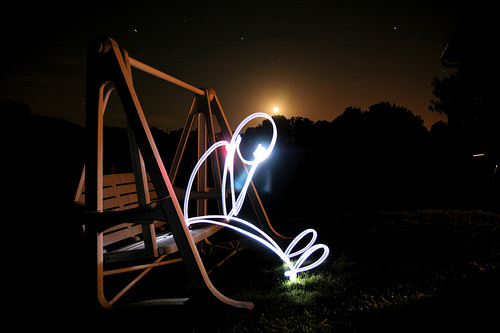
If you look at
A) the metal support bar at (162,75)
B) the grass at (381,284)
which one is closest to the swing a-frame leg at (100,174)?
the metal support bar at (162,75)

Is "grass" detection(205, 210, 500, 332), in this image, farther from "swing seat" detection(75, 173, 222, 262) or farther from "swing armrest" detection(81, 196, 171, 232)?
"swing armrest" detection(81, 196, 171, 232)

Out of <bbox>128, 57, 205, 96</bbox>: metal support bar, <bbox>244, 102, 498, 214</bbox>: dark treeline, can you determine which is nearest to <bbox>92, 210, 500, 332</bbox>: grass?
<bbox>128, 57, 205, 96</bbox>: metal support bar

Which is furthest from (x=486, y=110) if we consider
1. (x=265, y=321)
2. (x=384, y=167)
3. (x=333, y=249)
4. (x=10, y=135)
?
(x=10, y=135)

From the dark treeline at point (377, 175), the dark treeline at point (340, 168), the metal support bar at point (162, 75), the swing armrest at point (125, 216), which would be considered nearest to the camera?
the swing armrest at point (125, 216)

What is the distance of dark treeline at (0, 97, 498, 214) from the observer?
675 centimetres

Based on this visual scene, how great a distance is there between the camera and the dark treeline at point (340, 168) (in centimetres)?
675

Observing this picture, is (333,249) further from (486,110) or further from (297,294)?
(486,110)

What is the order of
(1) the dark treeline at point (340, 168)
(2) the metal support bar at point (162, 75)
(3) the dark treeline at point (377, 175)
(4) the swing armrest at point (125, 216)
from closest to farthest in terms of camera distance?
(4) the swing armrest at point (125, 216) → (2) the metal support bar at point (162, 75) → (1) the dark treeline at point (340, 168) → (3) the dark treeline at point (377, 175)

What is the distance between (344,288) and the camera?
2635 millimetres

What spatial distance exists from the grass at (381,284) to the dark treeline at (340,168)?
10.2ft

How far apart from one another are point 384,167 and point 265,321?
333 inches

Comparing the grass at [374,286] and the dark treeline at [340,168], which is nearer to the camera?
the grass at [374,286]

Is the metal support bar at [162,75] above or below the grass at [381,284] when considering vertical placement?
above

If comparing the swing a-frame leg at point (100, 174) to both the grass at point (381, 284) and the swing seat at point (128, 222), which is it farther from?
the grass at point (381, 284)
